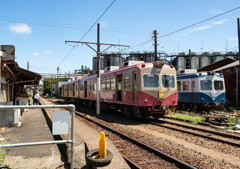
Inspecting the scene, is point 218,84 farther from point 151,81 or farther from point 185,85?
point 151,81

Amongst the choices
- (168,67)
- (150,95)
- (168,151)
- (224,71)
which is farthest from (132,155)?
(224,71)

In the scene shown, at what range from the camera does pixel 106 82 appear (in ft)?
50.5

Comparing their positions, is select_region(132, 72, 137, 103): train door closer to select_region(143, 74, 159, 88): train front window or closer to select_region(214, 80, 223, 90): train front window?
select_region(143, 74, 159, 88): train front window

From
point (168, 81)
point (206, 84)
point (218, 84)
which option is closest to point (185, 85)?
point (206, 84)

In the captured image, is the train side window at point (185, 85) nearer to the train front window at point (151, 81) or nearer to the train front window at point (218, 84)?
the train front window at point (218, 84)

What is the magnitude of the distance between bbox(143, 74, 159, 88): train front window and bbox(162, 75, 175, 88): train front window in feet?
1.60

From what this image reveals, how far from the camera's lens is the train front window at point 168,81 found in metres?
12.2

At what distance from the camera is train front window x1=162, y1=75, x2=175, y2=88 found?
1218cm

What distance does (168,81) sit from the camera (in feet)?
40.5

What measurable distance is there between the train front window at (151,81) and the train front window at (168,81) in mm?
488

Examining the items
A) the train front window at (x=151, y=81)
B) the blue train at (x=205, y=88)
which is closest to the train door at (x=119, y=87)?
the train front window at (x=151, y=81)

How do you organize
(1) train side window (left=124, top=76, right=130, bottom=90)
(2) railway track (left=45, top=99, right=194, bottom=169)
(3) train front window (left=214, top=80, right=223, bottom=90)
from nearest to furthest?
(2) railway track (left=45, top=99, right=194, bottom=169), (1) train side window (left=124, top=76, right=130, bottom=90), (3) train front window (left=214, top=80, right=223, bottom=90)

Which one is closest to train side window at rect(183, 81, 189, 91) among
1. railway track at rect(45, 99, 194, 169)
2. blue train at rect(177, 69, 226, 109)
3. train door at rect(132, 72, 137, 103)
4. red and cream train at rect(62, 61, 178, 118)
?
blue train at rect(177, 69, 226, 109)

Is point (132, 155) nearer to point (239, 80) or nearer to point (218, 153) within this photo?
point (218, 153)
